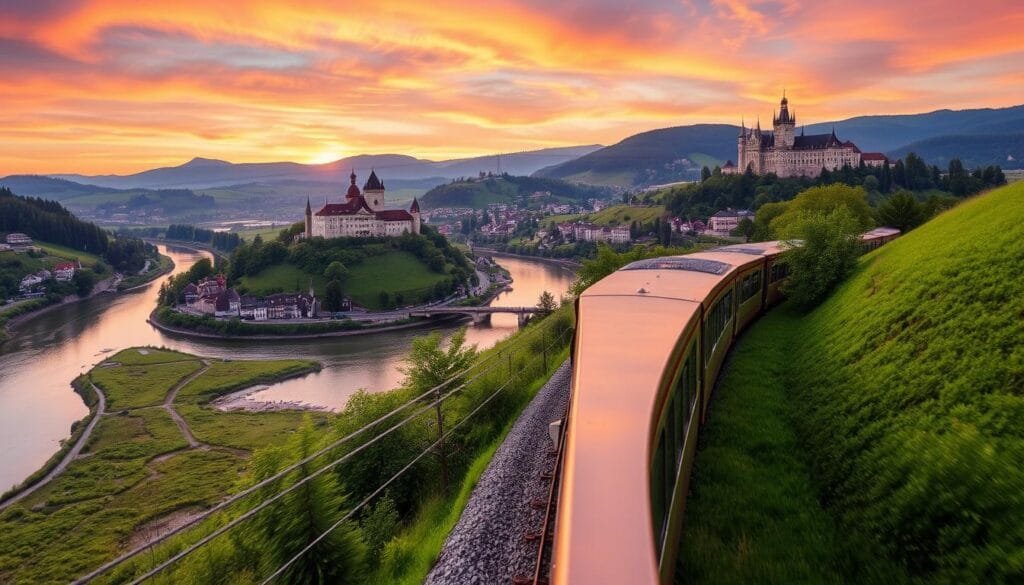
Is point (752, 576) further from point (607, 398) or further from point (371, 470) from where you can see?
point (371, 470)

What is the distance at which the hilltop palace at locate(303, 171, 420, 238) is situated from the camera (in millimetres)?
108938

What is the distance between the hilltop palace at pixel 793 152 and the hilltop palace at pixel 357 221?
69255 mm

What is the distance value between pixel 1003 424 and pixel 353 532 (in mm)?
8633

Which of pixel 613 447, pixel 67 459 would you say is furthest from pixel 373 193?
pixel 613 447

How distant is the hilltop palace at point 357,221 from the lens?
108938 mm

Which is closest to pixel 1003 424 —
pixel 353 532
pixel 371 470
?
pixel 353 532

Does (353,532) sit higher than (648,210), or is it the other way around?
(648,210)

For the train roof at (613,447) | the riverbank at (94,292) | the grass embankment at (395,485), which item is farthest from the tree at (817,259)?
the riverbank at (94,292)

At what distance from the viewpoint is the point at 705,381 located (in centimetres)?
946

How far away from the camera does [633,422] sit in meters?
4.75

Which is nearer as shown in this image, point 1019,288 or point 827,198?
point 1019,288

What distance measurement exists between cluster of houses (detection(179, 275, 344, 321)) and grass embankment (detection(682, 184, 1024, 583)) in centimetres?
7498

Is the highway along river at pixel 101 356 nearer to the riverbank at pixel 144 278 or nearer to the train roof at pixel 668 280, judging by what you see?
the riverbank at pixel 144 278

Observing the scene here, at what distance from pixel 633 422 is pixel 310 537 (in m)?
5.94
